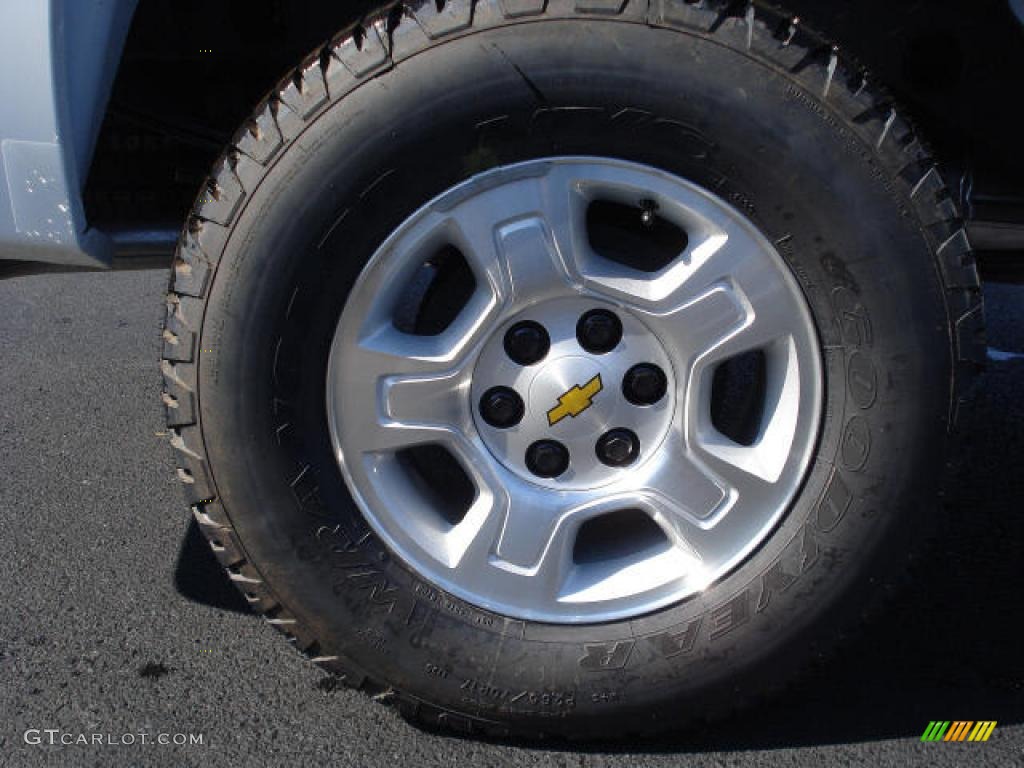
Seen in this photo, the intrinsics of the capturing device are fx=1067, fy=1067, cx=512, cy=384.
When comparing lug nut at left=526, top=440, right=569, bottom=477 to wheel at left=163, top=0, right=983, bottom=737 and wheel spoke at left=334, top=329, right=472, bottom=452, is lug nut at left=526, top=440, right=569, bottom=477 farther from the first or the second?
wheel spoke at left=334, top=329, right=472, bottom=452

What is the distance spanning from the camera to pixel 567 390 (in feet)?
6.35

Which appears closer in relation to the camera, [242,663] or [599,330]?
[599,330]

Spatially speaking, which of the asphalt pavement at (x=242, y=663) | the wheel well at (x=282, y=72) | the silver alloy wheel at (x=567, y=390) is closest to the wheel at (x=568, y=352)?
the silver alloy wheel at (x=567, y=390)

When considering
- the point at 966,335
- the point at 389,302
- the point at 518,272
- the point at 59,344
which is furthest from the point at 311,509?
the point at 59,344

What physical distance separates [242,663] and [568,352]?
39.1 inches

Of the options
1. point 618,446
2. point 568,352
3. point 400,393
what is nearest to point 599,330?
point 568,352

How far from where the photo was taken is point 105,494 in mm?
2957

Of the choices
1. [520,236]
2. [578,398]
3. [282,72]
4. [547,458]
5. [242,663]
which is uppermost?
[282,72]

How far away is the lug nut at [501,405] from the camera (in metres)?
1.94

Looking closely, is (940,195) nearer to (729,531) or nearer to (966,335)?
(966,335)

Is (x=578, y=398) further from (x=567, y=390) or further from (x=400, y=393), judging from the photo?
(x=400, y=393)

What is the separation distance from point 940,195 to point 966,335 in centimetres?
25

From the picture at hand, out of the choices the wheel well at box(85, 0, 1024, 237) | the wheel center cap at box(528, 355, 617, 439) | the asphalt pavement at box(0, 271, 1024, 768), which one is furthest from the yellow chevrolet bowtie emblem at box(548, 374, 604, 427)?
the wheel well at box(85, 0, 1024, 237)

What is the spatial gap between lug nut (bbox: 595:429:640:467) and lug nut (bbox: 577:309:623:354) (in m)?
0.16
